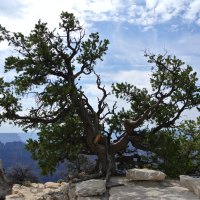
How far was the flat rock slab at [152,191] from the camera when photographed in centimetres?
1655

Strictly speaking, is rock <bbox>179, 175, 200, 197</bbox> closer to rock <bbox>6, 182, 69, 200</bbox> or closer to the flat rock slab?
the flat rock slab

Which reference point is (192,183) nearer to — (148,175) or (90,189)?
(148,175)

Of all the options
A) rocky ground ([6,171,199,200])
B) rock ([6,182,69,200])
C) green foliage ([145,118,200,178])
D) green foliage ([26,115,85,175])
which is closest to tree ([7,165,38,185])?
rock ([6,182,69,200])

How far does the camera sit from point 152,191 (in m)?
17.7

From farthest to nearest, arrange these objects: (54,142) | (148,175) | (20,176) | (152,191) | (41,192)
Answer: (20,176), (41,192), (54,142), (148,175), (152,191)

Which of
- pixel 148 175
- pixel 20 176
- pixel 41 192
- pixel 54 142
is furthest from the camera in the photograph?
pixel 20 176

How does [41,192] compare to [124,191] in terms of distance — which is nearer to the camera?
[124,191]

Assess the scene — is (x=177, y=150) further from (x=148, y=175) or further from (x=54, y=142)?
(x=54, y=142)

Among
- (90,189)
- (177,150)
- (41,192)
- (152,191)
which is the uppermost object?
(177,150)

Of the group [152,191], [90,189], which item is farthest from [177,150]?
[90,189]

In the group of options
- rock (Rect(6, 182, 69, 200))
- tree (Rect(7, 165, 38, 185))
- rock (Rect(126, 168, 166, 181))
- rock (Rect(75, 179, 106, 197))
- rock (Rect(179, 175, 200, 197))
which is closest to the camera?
rock (Rect(179, 175, 200, 197))

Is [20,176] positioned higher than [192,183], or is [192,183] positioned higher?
[20,176]

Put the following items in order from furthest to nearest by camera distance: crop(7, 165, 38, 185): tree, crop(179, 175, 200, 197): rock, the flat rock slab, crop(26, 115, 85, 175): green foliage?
crop(7, 165, 38, 185): tree
crop(26, 115, 85, 175): green foliage
crop(179, 175, 200, 197): rock
the flat rock slab

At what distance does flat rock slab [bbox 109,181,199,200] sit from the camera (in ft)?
54.3
